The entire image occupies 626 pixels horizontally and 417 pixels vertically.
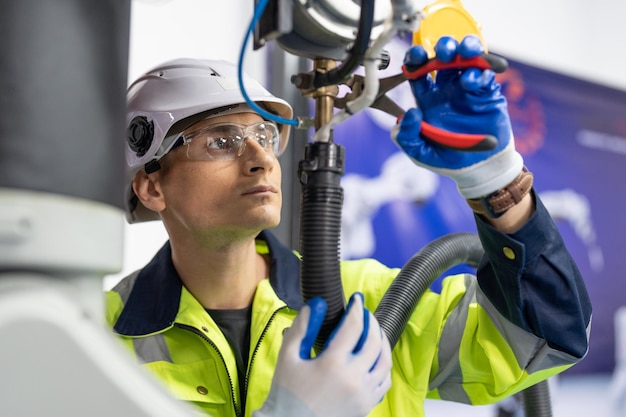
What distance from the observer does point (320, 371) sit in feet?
2.47

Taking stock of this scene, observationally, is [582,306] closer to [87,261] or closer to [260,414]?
[260,414]

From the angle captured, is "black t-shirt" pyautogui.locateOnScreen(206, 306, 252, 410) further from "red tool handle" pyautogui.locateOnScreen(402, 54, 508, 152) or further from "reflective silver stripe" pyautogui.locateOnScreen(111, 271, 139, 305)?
"red tool handle" pyautogui.locateOnScreen(402, 54, 508, 152)

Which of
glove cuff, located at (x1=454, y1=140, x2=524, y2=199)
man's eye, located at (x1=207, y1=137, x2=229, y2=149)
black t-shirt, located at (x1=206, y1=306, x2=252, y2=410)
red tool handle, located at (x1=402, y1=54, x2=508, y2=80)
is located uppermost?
red tool handle, located at (x1=402, y1=54, x2=508, y2=80)

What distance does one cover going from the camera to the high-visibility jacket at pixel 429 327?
38.4 inches

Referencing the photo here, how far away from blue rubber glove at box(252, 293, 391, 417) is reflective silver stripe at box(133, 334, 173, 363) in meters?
0.51

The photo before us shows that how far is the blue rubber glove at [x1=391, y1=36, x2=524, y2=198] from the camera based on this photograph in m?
0.80

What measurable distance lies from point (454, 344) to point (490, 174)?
470mm

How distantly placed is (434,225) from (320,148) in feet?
5.40

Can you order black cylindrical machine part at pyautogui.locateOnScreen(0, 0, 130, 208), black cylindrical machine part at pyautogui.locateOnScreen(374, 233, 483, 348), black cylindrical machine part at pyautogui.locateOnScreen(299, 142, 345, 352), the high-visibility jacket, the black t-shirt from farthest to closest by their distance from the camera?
1. the black t-shirt
2. black cylindrical machine part at pyautogui.locateOnScreen(374, 233, 483, 348)
3. the high-visibility jacket
4. black cylindrical machine part at pyautogui.locateOnScreen(299, 142, 345, 352)
5. black cylindrical machine part at pyautogui.locateOnScreen(0, 0, 130, 208)

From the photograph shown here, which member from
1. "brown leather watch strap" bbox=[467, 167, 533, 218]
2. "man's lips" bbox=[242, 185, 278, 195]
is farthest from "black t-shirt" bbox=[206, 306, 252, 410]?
"brown leather watch strap" bbox=[467, 167, 533, 218]

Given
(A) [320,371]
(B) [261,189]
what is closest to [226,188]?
(B) [261,189]

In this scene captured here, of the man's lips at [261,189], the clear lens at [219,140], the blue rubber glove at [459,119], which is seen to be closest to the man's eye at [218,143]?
the clear lens at [219,140]

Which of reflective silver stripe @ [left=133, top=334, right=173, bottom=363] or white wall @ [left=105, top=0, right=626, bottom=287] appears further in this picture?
white wall @ [left=105, top=0, right=626, bottom=287]

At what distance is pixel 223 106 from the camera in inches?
52.4
